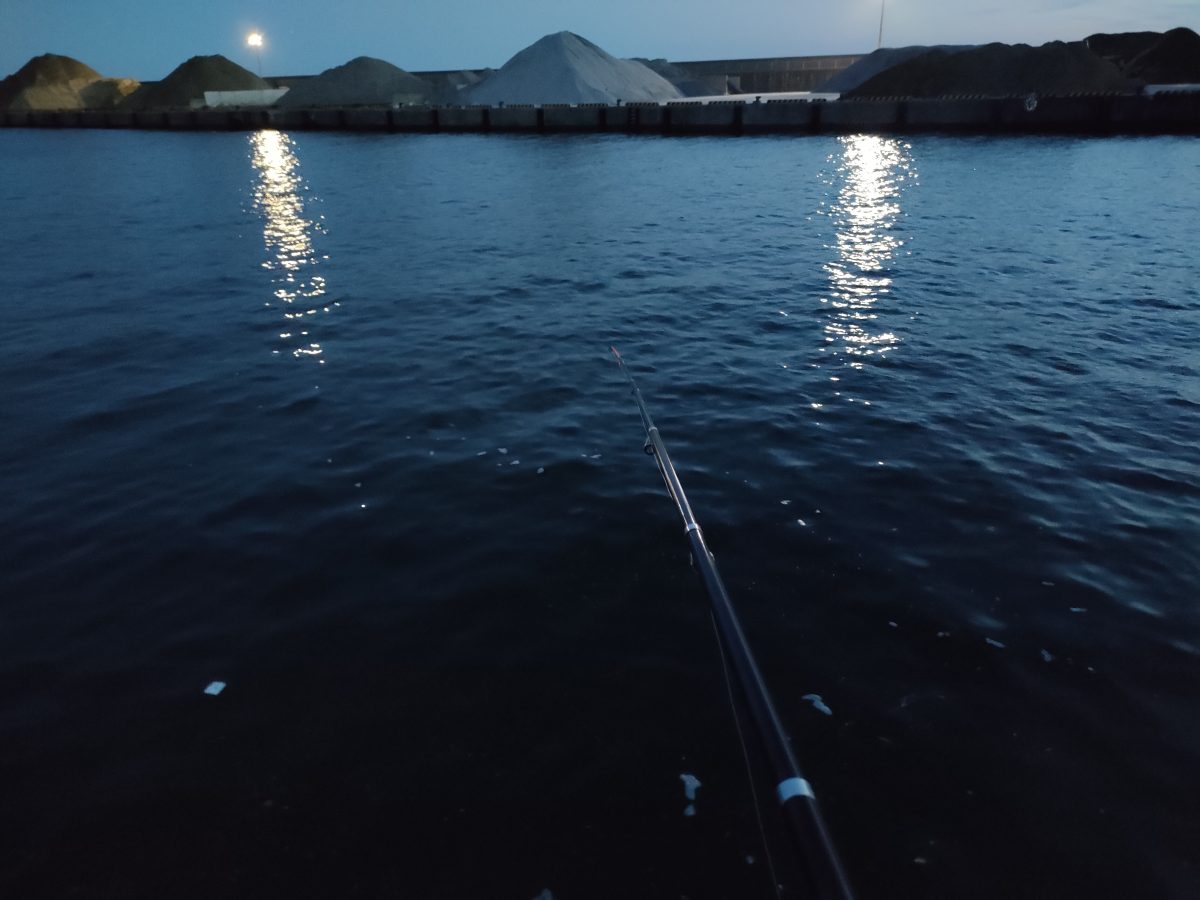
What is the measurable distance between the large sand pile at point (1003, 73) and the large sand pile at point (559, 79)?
3287cm

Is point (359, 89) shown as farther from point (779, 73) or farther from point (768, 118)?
point (779, 73)

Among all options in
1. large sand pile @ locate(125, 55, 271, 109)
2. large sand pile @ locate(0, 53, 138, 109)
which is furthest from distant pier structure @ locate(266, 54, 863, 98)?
large sand pile @ locate(0, 53, 138, 109)

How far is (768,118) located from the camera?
66938 mm

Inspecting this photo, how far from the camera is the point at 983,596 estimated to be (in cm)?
Answer: 605

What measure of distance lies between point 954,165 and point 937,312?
102ft

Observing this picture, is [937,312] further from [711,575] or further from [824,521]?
[711,575]

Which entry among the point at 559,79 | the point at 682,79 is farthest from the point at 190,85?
the point at 682,79

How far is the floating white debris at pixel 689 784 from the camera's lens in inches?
171

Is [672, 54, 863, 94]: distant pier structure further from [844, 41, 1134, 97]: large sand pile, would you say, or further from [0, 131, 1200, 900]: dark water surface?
[0, 131, 1200, 900]: dark water surface

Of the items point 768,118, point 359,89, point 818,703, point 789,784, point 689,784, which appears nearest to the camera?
point 789,784

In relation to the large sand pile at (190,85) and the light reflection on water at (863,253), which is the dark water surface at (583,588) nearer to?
the light reflection on water at (863,253)

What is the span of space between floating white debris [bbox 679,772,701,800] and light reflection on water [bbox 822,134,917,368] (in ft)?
29.0

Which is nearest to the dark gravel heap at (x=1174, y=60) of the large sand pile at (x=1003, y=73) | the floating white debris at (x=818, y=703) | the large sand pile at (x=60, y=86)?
the large sand pile at (x=1003, y=73)

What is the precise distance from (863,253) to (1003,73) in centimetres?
6743
